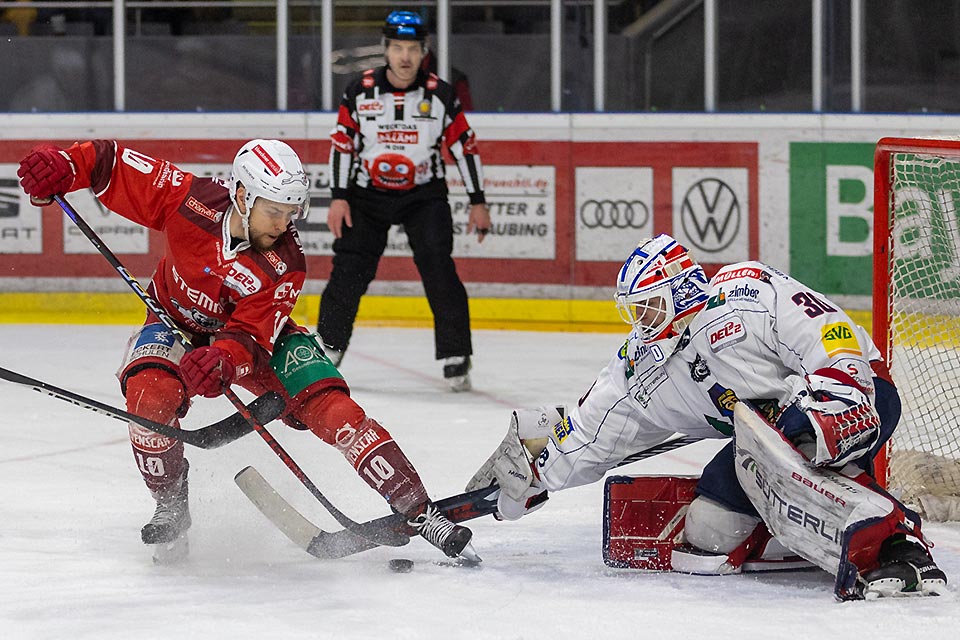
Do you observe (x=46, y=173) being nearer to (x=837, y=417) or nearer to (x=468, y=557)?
(x=468, y=557)

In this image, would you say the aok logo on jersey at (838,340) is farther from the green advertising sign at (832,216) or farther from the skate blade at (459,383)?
the green advertising sign at (832,216)

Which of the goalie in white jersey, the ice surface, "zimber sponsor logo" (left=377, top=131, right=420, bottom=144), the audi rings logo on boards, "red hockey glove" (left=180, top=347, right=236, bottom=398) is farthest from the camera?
the audi rings logo on boards

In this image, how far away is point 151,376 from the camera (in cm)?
317

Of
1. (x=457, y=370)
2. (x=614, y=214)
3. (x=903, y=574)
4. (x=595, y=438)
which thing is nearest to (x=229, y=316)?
(x=595, y=438)

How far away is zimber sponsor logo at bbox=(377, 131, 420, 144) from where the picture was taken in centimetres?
557

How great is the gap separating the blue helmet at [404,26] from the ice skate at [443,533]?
2.64m

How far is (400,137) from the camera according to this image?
18.3 ft

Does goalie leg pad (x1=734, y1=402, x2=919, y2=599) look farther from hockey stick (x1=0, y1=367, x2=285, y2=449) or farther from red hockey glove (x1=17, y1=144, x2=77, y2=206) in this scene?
red hockey glove (x1=17, y1=144, x2=77, y2=206)

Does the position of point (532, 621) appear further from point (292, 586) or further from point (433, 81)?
point (433, 81)

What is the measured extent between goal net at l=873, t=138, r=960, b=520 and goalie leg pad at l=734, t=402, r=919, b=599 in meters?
0.59

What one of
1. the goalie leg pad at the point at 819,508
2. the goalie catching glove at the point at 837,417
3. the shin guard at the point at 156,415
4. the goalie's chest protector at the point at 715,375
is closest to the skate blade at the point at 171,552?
the shin guard at the point at 156,415

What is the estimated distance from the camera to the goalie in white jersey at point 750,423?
2816mm

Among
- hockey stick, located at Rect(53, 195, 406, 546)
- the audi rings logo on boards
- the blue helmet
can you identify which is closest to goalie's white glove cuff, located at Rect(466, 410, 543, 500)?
hockey stick, located at Rect(53, 195, 406, 546)

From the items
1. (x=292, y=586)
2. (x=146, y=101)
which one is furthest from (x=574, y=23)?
(x=292, y=586)
